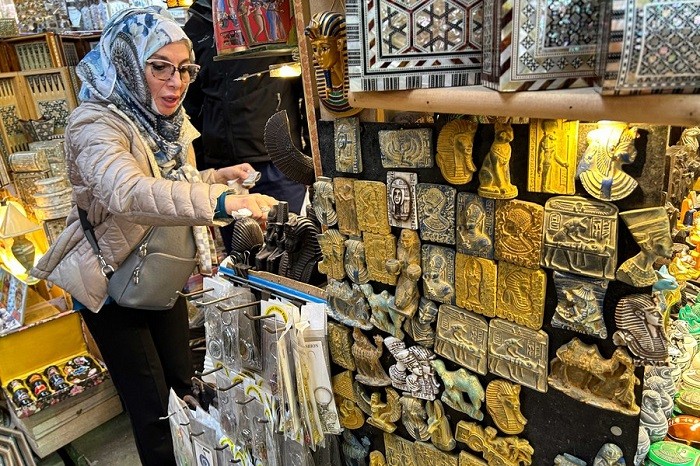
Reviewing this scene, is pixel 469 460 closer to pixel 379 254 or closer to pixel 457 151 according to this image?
pixel 379 254

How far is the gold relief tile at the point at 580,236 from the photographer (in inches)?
30.8

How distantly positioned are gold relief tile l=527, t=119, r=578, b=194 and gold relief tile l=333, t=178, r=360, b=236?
40cm

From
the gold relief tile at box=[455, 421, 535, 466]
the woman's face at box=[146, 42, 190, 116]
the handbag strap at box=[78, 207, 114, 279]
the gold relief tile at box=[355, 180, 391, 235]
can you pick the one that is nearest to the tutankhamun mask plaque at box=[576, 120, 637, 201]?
the gold relief tile at box=[355, 180, 391, 235]

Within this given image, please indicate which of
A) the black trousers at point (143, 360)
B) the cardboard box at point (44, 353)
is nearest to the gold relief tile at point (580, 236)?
the black trousers at point (143, 360)

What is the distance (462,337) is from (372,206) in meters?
0.31

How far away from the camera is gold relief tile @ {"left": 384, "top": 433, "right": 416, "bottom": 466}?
1.21 metres

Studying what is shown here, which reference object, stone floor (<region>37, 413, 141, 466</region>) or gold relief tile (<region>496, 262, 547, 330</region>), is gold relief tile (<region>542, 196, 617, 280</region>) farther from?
stone floor (<region>37, 413, 141, 466</region>)

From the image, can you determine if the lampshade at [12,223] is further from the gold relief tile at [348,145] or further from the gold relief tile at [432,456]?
the gold relief tile at [432,456]

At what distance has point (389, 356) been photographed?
118 cm

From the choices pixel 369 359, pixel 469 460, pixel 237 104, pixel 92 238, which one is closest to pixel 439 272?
pixel 369 359

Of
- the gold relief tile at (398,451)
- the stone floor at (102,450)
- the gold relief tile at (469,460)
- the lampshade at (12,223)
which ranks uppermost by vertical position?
the lampshade at (12,223)

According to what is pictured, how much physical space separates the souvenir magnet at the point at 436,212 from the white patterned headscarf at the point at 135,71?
3.11 ft

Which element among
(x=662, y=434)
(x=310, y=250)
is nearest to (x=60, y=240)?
(x=310, y=250)

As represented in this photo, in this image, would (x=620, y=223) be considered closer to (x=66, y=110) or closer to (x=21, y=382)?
(x=21, y=382)
